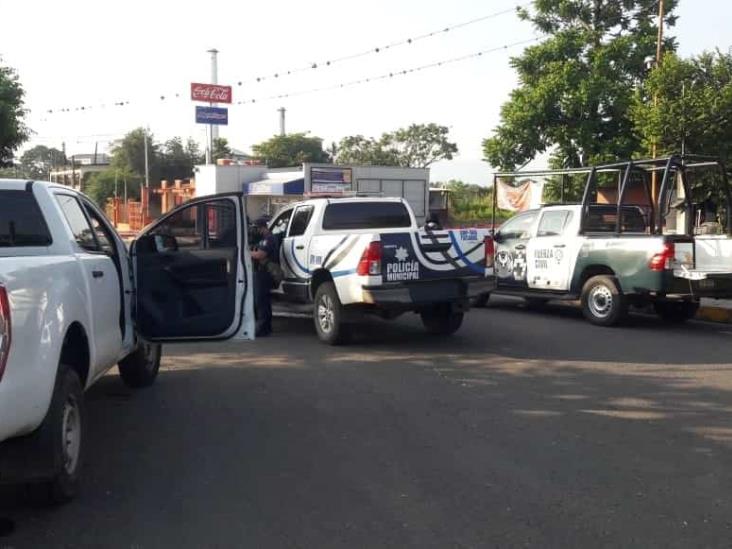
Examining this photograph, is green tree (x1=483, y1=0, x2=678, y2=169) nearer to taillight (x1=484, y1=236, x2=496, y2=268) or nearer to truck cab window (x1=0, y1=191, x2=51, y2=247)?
taillight (x1=484, y1=236, x2=496, y2=268)

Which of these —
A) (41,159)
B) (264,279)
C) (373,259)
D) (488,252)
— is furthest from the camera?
(41,159)

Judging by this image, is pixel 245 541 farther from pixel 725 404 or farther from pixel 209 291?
pixel 725 404

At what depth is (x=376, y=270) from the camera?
931 centimetres

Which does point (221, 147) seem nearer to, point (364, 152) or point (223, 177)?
point (364, 152)

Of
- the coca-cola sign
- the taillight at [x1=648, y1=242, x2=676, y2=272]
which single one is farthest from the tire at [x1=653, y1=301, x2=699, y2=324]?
the coca-cola sign

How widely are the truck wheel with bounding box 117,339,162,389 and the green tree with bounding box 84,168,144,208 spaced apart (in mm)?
61016

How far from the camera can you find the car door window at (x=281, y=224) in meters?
11.6

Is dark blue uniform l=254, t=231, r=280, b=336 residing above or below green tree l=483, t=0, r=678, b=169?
below

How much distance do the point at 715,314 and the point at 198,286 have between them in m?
8.91

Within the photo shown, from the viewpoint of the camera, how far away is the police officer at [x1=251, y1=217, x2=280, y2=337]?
10773 millimetres

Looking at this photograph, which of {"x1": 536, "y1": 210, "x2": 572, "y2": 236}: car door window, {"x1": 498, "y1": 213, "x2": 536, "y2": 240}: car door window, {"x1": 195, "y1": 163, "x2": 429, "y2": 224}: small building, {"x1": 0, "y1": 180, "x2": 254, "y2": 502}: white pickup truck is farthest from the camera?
{"x1": 195, "y1": 163, "x2": 429, "y2": 224}: small building

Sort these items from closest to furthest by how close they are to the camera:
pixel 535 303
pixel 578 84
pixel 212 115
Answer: pixel 535 303 → pixel 578 84 → pixel 212 115

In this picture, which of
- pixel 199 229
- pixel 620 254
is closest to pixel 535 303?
pixel 620 254

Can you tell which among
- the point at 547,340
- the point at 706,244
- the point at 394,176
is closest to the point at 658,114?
the point at 706,244
